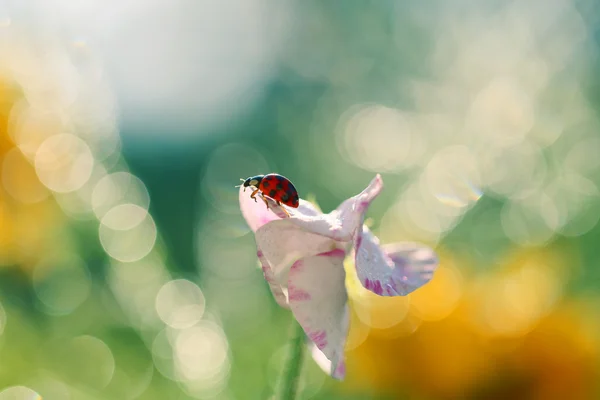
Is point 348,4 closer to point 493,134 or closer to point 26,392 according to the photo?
point 493,134

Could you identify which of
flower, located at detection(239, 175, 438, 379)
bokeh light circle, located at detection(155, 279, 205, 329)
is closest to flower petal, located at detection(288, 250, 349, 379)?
flower, located at detection(239, 175, 438, 379)

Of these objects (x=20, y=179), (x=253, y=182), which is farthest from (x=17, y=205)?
(x=253, y=182)

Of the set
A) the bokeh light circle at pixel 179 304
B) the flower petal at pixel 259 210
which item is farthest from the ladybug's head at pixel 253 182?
the bokeh light circle at pixel 179 304

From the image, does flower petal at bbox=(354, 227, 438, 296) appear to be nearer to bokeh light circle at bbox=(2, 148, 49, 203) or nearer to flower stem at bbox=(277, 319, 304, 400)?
flower stem at bbox=(277, 319, 304, 400)

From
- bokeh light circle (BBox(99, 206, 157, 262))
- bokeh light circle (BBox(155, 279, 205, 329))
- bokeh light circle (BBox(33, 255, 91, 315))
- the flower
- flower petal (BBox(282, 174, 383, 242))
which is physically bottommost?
bokeh light circle (BBox(155, 279, 205, 329))

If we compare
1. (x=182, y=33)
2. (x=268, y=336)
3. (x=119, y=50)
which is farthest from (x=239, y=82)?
(x=268, y=336)

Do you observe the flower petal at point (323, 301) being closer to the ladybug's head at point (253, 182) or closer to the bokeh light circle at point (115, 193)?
the ladybug's head at point (253, 182)

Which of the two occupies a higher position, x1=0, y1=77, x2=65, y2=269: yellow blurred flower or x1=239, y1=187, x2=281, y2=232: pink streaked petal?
x1=239, y1=187, x2=281, y2=232: pink streaked petal
